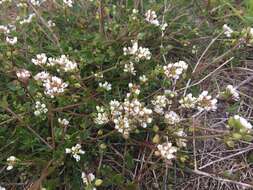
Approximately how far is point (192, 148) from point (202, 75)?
0.39 m

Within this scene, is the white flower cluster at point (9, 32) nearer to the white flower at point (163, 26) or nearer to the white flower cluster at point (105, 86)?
the white flower cluster at point (105, 86)

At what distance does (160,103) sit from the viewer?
4.93ft

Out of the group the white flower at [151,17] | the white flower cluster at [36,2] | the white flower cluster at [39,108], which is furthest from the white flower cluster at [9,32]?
the white flower at [151,17]

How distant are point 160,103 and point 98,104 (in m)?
0.24

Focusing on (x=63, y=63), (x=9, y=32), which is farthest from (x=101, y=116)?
(x=9, y=32)

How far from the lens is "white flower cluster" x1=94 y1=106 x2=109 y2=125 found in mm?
1422

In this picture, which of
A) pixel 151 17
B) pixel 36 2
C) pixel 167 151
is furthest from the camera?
pixel 36 2

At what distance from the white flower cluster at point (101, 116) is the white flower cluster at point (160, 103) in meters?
0.19

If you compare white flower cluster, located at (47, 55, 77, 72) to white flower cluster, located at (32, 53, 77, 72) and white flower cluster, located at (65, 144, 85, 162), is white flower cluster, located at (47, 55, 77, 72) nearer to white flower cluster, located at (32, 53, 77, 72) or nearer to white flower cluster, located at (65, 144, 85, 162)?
white flower cluster, located at (32, 53, 77, 72)

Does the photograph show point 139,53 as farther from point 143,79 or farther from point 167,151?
point 167,151

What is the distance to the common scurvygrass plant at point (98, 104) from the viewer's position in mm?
1413

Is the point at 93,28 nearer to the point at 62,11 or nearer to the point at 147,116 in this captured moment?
the point at 62,11

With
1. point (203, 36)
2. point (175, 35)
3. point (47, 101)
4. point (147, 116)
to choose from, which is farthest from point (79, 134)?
point (203, 36)

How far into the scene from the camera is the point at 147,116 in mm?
1346
